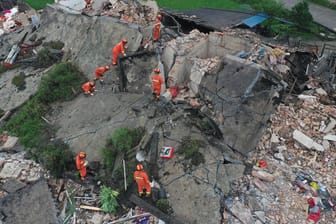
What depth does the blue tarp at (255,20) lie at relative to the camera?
1585cm

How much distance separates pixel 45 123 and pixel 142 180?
156 inches

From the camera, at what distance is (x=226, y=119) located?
29.7 ft

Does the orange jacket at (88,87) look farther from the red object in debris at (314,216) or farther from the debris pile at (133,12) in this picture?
the red object in debris at (314,216)

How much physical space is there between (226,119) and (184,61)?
7.67 ft

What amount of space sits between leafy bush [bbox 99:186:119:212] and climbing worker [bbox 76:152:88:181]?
692 millimetres

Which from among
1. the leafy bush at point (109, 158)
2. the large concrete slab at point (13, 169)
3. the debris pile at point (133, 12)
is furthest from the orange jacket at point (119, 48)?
the large concrete slab at point (13, 169)

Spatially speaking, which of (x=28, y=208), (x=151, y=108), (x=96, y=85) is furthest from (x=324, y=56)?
(x=28, y=208)

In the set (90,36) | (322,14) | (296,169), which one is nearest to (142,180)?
(296,169)

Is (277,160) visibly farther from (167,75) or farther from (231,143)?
(167,75)

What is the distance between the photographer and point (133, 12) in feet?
42.0

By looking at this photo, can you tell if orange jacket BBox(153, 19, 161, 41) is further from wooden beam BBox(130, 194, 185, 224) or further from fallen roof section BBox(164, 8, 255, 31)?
wooden beam BBox(130, 194, 185, 224)

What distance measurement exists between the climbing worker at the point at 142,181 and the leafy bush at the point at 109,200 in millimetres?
566

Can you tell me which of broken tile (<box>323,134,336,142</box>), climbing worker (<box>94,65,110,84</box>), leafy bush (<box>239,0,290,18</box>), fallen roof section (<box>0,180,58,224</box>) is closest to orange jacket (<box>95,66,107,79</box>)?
Answer: climbing worker (<box>94,65,110,84</box>)

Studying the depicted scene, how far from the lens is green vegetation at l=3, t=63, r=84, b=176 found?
858cm
